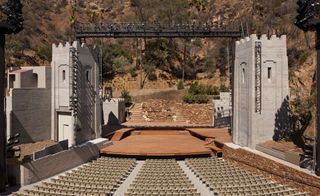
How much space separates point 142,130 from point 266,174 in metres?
21.8

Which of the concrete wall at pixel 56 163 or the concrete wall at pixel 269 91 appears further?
Answer: the concrete wall at pixel 269 91

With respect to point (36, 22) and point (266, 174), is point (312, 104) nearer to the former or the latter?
point (266, 174)

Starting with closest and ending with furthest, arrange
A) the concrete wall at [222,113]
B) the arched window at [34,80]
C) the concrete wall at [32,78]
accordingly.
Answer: the concrete wall at [32,78]
the arched window at [34,80]
the concrete wall at [222,113]

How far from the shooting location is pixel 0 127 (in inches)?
864

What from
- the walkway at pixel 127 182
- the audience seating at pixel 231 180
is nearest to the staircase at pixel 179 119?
the audience seating at pixel 231 180

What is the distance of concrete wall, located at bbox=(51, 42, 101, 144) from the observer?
32.9 meters

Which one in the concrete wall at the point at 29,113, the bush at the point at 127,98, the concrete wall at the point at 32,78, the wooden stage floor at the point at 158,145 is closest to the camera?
the concrete wall at the point at 29,113

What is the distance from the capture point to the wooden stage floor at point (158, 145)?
105 feet

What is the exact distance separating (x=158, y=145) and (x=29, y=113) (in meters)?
12.5

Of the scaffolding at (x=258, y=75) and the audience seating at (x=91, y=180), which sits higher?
the scaffolding at (x=258, y=75)

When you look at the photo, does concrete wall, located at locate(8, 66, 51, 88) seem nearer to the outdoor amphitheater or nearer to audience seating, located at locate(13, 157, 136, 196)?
the outdoor amphitheater

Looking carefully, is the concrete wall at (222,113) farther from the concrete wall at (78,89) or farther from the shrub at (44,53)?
the shrub at (44,53)

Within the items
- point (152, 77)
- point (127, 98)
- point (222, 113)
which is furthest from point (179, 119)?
point (152, 77)

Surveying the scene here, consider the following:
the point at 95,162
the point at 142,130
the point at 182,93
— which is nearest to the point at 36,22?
the point at 182,93
